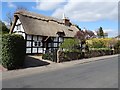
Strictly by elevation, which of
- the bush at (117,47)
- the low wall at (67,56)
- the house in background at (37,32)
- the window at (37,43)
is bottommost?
the low wall at (67,56)

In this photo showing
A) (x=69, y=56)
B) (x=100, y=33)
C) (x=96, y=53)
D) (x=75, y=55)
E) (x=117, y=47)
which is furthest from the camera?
(x=100, y=33)

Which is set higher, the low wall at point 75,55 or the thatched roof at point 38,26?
the thatched roof at point 38,26

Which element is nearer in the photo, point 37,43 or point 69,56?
point 69,56

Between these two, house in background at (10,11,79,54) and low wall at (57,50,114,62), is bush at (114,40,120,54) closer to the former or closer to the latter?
low wall at (57,50,114,62)

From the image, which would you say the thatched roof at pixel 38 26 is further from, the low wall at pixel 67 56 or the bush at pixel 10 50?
the bush at pixel 10 50

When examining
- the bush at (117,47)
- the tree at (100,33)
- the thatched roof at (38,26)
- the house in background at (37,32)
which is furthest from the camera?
the tree at (100,33)

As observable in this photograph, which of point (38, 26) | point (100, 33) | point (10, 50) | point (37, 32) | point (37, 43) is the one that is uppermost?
point (100, 33)

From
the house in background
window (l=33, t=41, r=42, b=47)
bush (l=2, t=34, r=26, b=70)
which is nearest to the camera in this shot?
bush (l=2, t=34, r=26, b=70)

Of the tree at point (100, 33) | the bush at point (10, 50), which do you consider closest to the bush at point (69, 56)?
the bush at point (10, 50)

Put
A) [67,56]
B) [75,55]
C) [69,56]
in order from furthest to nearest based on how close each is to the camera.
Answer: [75,55]
[69,56]
[67,56]

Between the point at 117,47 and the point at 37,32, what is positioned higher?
the point at 37,32

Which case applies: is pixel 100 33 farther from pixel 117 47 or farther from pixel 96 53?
pixel 96 53

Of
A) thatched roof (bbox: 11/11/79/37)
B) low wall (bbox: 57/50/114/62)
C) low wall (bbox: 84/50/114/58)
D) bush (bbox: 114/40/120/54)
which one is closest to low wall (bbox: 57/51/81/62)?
low wall (bbox: 57/50/114/62)

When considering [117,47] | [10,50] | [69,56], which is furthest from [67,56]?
[117,47]
